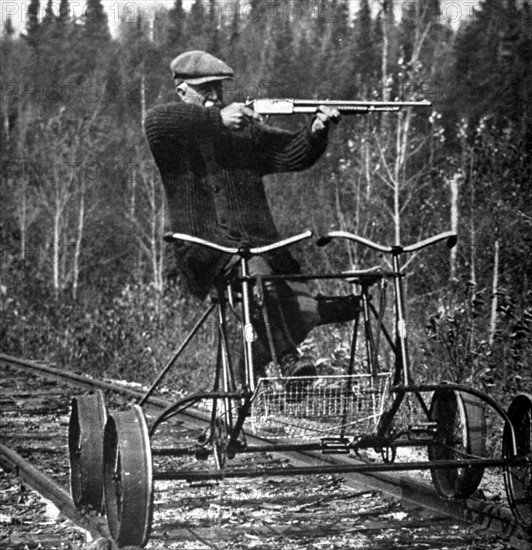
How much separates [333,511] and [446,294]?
509 centimetres

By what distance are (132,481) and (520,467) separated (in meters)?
1.86

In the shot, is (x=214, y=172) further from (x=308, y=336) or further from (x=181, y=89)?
(x=308, y=336)

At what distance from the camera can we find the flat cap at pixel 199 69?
5.26 metres

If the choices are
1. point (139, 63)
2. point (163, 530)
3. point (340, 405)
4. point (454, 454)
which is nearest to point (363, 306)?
point (340, 405)

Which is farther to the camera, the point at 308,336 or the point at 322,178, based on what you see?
the point at 322,178

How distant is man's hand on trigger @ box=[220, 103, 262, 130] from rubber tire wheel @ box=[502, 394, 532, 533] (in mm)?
1936

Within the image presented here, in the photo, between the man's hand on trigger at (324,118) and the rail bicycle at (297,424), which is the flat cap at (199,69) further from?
the rail bicycle at (297,424)

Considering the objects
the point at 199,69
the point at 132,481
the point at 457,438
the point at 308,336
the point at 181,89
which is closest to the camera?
the point at 132,481

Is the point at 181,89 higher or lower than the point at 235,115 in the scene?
higher

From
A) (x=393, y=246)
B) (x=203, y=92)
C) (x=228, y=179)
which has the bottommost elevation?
(x=393, y=246)

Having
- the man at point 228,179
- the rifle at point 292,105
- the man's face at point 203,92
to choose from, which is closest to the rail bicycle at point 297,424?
the man at point 228,179

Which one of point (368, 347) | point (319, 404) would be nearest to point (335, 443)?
point (319, 404)

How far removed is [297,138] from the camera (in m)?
5.34

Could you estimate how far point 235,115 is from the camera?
5090 millimetres
